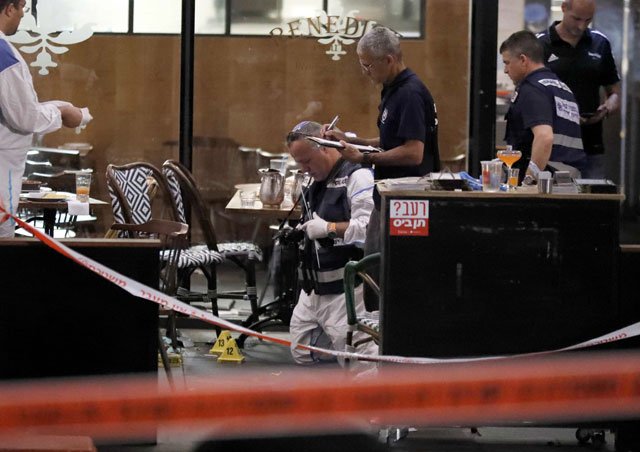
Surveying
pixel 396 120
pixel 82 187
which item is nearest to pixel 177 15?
pixel 82 187

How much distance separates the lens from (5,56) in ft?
19.5

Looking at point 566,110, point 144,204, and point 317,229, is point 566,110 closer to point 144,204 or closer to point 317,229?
point 317,229

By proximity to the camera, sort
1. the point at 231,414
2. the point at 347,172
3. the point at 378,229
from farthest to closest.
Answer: the point at 347,172 → the point at 378,229 → the point at 231,414

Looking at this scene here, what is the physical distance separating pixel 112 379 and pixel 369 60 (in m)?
2.51

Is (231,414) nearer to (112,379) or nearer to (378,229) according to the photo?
(112,379)

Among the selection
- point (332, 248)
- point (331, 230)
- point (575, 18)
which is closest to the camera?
point (331, 230)

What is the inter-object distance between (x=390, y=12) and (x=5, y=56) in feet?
15.1

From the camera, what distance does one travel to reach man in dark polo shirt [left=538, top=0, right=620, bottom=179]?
8.64 m

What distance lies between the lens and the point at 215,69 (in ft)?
32.7

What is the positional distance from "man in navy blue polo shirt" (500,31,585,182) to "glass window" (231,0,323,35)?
109 inches

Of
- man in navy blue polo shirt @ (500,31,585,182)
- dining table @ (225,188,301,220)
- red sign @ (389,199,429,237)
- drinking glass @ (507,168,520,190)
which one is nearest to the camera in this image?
red sign @ (389,199,429,237)

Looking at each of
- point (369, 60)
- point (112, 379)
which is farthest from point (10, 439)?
point (369, 60)

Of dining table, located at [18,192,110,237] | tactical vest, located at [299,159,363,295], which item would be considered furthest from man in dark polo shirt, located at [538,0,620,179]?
dining table, located at [18,192,110,237]

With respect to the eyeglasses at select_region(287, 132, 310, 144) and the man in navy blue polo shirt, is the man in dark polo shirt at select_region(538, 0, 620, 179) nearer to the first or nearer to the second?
the man in navy blue polo shirt
